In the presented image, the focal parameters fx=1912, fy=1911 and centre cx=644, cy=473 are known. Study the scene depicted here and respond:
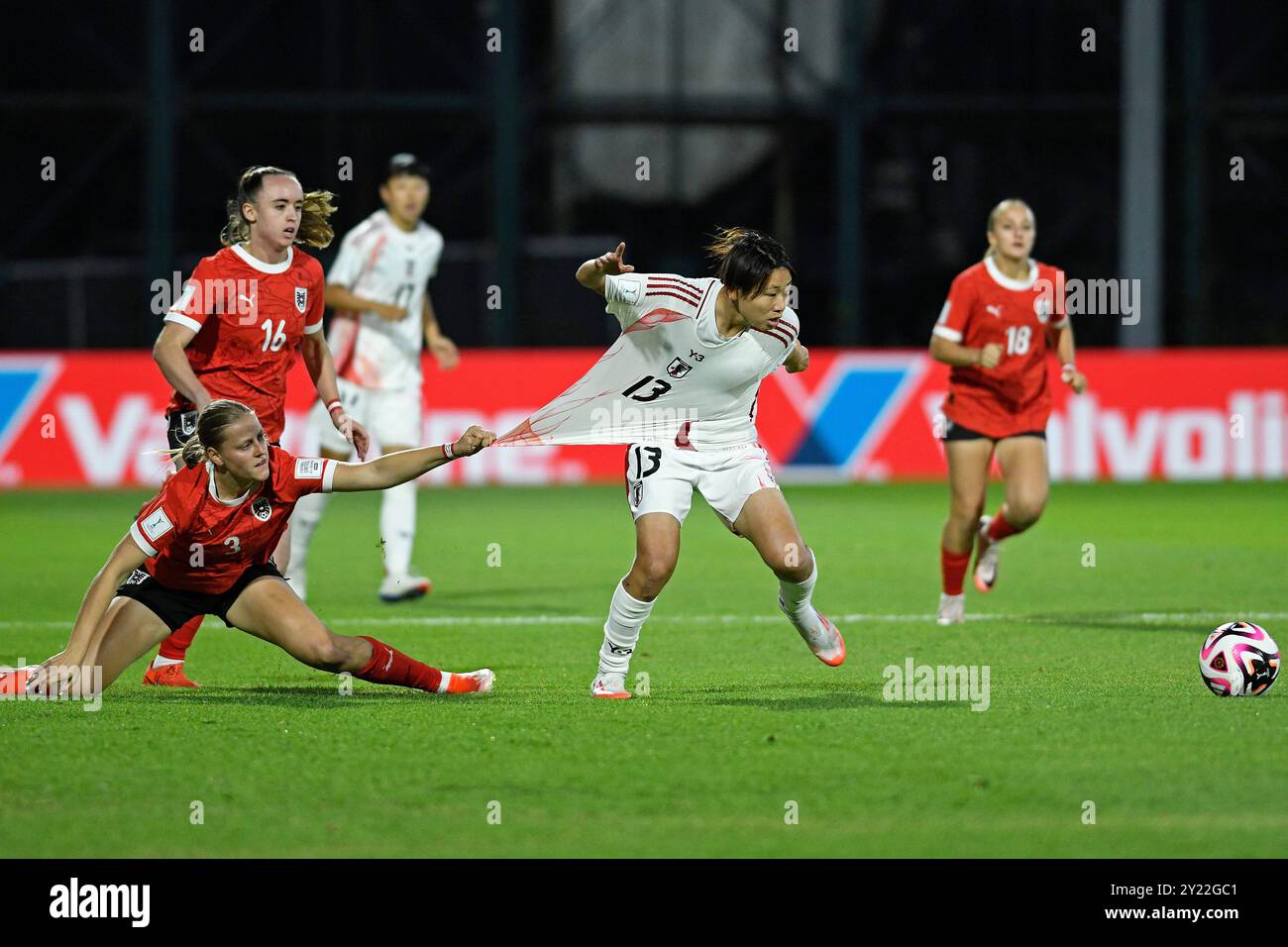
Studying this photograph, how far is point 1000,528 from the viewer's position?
1048cm

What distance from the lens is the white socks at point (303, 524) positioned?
10727 millimetres

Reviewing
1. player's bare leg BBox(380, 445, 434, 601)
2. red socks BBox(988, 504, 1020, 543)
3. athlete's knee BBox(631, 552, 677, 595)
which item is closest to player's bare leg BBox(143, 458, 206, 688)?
athlete's knee BBox(631, 552, 677, 595)

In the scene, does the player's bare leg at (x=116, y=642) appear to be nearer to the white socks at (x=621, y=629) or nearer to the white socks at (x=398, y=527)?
the white socks at (x=621, y=629)

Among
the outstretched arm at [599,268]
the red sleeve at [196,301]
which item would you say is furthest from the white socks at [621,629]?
the red sleeve at [196,301]

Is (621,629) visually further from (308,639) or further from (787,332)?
(787,332)

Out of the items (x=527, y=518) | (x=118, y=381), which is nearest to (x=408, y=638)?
(x=527, y=518)

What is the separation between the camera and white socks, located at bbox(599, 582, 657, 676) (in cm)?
727

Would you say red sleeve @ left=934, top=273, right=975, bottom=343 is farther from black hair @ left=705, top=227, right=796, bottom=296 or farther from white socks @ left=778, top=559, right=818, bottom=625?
black hair @ left=705, top=227, right=796, bottom=296

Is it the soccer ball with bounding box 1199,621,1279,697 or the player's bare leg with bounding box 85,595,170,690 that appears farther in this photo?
the soccer ball with bounding box 1199,621,1279,697

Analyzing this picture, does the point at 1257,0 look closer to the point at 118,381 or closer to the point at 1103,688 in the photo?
the point at 118,381

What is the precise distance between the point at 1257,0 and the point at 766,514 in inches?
900

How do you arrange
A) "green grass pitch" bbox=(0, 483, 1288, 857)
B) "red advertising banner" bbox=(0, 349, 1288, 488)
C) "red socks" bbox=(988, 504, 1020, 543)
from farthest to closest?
"red advertising banner" bbox=(0, 349, 1288, 488) → "red socks" bbox=(988, 504, 1020, 543) → "green grass pitch" bbox=(0, 483, 1288, 857)

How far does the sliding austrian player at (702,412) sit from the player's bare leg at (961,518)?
2.48 meters

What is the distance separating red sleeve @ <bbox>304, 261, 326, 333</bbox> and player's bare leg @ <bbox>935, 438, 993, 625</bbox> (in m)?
3.40
